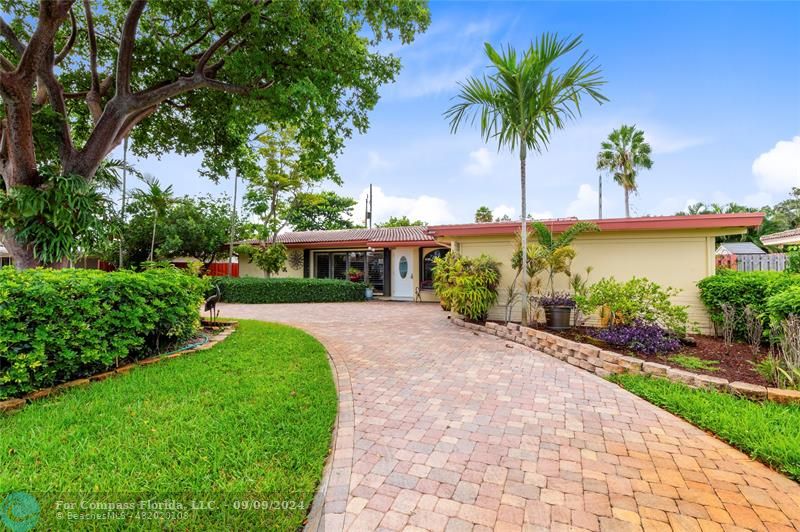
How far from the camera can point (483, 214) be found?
27.8 metres

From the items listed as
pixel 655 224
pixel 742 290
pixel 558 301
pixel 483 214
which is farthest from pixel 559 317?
pixel 483 214

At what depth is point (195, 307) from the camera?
20.3 feet

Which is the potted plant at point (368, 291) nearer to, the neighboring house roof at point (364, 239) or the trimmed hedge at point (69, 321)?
the neighboring house roof at point (364, 239)

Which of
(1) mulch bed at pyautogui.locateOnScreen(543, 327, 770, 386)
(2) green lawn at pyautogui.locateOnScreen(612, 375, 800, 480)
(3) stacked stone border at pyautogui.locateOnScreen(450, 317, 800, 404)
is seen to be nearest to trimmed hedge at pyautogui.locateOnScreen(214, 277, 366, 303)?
(3) stacked stone border at pyautogui.locateOnScreen(450, 317, 800, 404)

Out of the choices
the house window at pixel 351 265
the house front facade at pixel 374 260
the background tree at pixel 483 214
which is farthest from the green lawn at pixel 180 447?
the background tree at pixel 483 214

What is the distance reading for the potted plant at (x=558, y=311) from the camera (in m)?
7.21

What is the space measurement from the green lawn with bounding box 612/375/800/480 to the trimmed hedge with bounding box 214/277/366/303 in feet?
41.5

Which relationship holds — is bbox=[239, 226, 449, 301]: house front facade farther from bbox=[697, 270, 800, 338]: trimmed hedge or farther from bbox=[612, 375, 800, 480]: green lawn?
bbox=[612, 375, 800, 480]: green lawn

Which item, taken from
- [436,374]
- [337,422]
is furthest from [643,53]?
[337,422]

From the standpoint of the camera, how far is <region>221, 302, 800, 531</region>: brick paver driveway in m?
2.12

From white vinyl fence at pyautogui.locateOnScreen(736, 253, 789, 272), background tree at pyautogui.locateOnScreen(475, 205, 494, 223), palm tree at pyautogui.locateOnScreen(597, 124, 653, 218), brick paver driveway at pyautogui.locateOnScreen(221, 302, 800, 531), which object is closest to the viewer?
brick paver driveway at pyautogui.locateOnScreen(221, 302, 800, 531)

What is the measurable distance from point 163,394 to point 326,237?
15165 millimetres

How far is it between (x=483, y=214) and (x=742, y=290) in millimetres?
22172

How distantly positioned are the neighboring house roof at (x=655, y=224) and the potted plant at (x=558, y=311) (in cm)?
200
